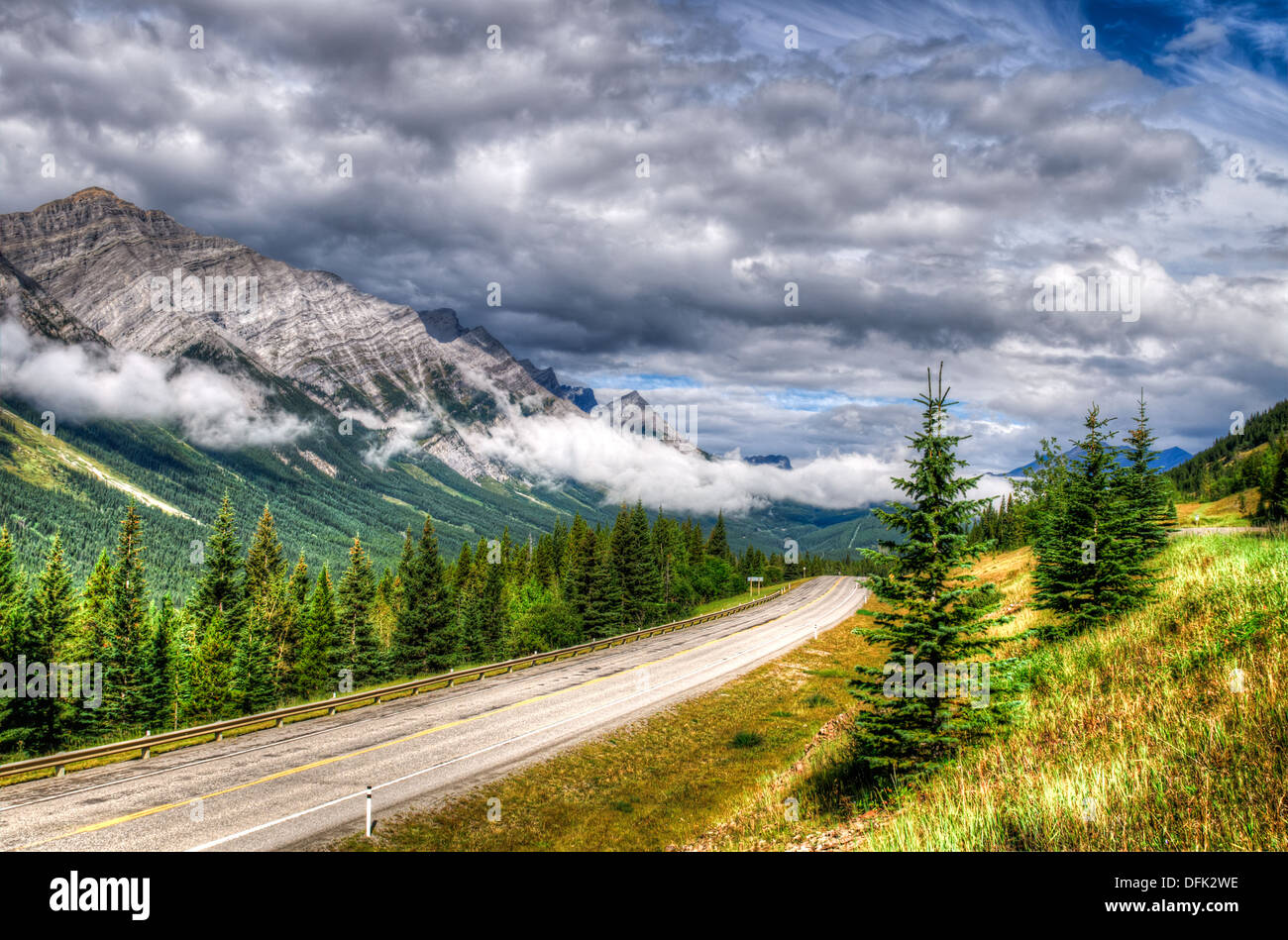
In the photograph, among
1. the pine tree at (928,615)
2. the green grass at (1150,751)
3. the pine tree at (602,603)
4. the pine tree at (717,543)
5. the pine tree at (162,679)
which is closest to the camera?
the green grass at (1150,751)

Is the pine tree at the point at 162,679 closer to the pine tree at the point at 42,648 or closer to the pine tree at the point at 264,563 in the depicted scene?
the pine tree at the point at 42,648

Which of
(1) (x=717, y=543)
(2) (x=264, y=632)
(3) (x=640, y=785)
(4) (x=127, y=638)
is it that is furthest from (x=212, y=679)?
(1) (x=717, y=543)

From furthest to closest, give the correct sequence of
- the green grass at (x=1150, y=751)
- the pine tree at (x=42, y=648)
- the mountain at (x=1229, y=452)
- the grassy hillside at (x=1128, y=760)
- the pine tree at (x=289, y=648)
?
1. the mountain at (x=1229, y=452)
2. the pine tree at (x=289, y=648)
3. the pine tree at (x=42, y=648)
4. the grassy hillside at (x=1128, y=760)
5. the green grass at (x=1150, y=751)

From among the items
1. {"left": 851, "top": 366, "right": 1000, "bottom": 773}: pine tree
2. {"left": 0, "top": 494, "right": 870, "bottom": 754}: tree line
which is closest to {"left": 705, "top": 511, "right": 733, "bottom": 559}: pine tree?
{"left": 0, "top": 494, "right": 870, "bottom": 754}: tree line

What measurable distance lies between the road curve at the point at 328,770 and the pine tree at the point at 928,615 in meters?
13.2

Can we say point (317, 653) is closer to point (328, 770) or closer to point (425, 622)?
point (425, 622)

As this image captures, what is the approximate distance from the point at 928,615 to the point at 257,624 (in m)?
59.2

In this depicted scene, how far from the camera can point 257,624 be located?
55.4m

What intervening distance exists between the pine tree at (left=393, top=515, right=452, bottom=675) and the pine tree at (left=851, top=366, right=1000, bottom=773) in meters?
54.5

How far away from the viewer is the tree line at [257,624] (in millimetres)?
44906

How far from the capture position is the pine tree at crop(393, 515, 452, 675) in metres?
62.5

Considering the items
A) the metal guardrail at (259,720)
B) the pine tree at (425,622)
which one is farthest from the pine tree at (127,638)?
the pine tree at (425,622)
